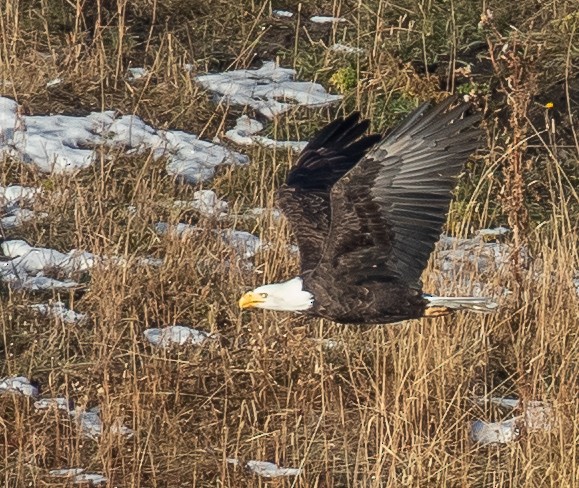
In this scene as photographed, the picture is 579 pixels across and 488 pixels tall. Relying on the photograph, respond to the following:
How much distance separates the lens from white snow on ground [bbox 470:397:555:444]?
235 inches

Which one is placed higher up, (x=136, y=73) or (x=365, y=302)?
(x=365, y=302)

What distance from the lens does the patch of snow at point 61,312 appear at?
7.19 meters

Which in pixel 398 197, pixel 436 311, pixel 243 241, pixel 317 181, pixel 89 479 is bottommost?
pixel 89 479

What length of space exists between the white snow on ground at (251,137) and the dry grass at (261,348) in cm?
14

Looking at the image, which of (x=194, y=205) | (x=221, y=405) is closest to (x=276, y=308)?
(x=221, y=405)

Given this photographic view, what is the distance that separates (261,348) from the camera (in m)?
6.82

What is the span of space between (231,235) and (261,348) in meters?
1.23

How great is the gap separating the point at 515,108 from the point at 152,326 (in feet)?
6.47

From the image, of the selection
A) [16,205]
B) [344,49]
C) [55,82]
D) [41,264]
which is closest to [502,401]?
Result: [41,264]

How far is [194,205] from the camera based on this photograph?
8578 mm

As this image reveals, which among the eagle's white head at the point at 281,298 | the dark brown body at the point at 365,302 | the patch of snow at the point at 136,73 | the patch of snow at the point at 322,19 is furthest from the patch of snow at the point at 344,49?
the eagle's white head at the point at 281,298

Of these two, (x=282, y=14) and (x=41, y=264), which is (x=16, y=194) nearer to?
(x=41, y=264)

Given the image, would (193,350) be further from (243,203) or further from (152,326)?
(243,203)

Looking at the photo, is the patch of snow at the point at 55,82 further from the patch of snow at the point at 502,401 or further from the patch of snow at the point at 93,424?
the patch of snow at the point at 502,401
